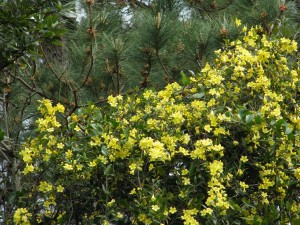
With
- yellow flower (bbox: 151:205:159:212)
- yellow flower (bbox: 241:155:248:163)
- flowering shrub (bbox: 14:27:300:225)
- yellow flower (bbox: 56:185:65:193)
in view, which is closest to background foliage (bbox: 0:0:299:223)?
flowering shrub (bbox: 14:27:300:225)

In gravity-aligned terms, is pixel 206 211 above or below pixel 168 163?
Answer: below

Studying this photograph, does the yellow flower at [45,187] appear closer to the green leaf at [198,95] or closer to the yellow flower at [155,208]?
the yellow flower at [155,208]

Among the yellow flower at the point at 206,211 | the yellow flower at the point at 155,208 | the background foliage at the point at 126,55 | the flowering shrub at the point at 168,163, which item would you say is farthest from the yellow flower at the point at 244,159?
the background foliage at the point at 126,55

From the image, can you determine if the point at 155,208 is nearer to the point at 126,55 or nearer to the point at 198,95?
the point at 198,95

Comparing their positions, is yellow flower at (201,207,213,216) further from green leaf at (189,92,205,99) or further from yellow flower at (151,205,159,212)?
green leaf at (189,92,205,99)

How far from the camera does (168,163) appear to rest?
221cm

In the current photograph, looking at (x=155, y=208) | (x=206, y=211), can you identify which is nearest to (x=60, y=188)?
(x=155, y=208)

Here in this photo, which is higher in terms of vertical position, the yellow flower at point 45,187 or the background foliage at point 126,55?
the background foliage at point 126,55

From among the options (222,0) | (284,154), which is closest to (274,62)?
(284,154)

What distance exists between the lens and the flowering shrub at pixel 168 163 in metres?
2.10

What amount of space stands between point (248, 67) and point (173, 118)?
0.52 m

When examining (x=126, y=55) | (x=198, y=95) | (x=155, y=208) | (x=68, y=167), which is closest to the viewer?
(x=155, y=208)

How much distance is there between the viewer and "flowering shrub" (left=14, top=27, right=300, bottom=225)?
210cm

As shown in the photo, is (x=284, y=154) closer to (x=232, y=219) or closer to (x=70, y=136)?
(x=232, y=219)
